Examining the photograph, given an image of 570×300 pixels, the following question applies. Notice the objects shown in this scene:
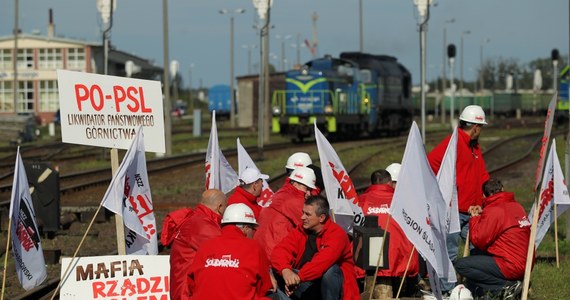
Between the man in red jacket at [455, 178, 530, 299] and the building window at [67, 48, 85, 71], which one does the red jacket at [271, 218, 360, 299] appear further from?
the building window at [67, 48, 85, 71]

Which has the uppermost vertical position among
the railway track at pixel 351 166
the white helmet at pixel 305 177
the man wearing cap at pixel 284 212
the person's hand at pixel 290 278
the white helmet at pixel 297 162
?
the white helmet at pixel 297 162

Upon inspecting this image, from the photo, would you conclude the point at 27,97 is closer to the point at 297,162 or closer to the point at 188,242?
the point at 297,162

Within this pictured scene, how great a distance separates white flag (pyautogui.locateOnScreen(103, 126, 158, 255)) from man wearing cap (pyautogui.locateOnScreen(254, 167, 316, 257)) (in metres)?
1.02

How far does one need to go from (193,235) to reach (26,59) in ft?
323

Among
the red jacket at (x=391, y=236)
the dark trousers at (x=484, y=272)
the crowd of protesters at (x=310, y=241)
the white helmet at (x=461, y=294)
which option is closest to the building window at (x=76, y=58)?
the crowd of protesters at (x=310, y=241)

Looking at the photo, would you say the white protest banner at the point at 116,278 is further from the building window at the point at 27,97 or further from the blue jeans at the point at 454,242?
the building window at the point at 27,97

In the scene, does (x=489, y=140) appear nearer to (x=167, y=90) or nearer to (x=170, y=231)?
(x=167, y=90)

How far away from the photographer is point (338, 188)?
11.7 meters

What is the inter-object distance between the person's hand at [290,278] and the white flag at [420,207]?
901 mm

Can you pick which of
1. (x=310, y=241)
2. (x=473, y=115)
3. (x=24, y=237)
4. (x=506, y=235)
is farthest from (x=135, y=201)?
(x=473, y=115)

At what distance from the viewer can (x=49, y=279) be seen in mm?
13812

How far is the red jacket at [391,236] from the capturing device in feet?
36.8

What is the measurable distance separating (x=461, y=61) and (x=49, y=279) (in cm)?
9357

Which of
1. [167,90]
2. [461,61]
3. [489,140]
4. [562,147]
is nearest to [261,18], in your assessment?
[167,90]
